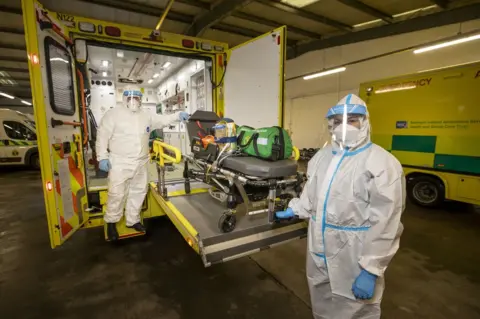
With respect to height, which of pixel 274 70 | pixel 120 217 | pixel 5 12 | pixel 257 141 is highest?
pixel 5 12

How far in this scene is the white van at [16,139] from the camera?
860cm

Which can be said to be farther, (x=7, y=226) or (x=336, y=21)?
(x=336, y=21)

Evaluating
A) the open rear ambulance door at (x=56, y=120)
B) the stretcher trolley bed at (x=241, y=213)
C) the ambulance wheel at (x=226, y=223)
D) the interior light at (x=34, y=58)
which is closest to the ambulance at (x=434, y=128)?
the stretcher trolley bed at (x=241, y=213)

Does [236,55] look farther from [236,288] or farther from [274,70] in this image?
[236,288]

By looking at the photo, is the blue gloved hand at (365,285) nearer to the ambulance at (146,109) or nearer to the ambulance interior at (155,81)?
the ambulance at (146,109)

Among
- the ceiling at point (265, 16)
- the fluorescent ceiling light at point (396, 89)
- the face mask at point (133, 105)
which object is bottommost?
the face mask at point (133, 105)

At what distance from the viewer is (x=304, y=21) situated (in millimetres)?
7953

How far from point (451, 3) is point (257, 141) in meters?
7.66

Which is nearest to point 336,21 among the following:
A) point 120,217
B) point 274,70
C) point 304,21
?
point 304,21

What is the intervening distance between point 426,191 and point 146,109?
19.7 ft

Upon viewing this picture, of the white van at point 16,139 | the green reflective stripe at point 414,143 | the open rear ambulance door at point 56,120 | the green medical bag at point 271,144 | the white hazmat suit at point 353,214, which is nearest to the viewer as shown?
the white hazmat suit at point 353,214

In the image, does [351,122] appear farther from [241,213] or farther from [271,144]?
[241,213]

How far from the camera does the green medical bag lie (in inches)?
89.0

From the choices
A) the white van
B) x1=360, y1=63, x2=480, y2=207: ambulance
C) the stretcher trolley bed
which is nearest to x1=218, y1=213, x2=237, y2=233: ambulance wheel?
the stretcher trolley bed
